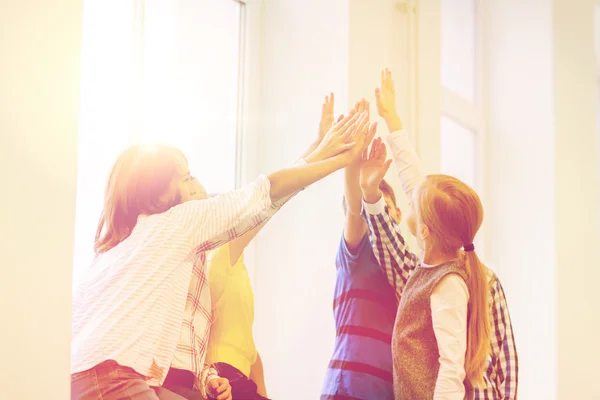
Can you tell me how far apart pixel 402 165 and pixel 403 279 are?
32cm

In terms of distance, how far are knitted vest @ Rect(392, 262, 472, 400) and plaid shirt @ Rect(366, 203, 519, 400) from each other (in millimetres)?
126

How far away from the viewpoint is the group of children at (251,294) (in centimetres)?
142

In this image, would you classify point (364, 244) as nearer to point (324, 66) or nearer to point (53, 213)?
point (324, 66)

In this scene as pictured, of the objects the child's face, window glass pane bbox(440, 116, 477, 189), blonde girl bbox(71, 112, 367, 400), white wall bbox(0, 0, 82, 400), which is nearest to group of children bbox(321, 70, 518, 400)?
blonde girl bbox(71, 112, 367, 400)

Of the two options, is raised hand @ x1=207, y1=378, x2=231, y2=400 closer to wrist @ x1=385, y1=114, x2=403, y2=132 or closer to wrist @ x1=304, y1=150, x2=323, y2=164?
wrist @ x1=304, y1=150, x2=323, y2=164

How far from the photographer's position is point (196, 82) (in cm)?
211

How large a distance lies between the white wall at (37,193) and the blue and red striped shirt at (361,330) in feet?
2.81

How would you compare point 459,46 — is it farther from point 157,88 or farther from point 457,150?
point 157,88

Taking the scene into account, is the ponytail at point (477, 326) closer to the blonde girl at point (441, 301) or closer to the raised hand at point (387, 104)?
the blonde girl at point (441, 301)

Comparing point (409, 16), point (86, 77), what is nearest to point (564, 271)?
point (409, 16)

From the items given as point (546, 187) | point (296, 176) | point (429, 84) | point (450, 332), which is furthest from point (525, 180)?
point (296, 176)

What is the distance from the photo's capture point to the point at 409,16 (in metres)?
2.60

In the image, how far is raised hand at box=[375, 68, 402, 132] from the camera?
6.76 feet

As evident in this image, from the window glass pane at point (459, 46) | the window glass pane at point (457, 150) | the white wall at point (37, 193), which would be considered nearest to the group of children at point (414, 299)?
the white wall at point (37, 193)
